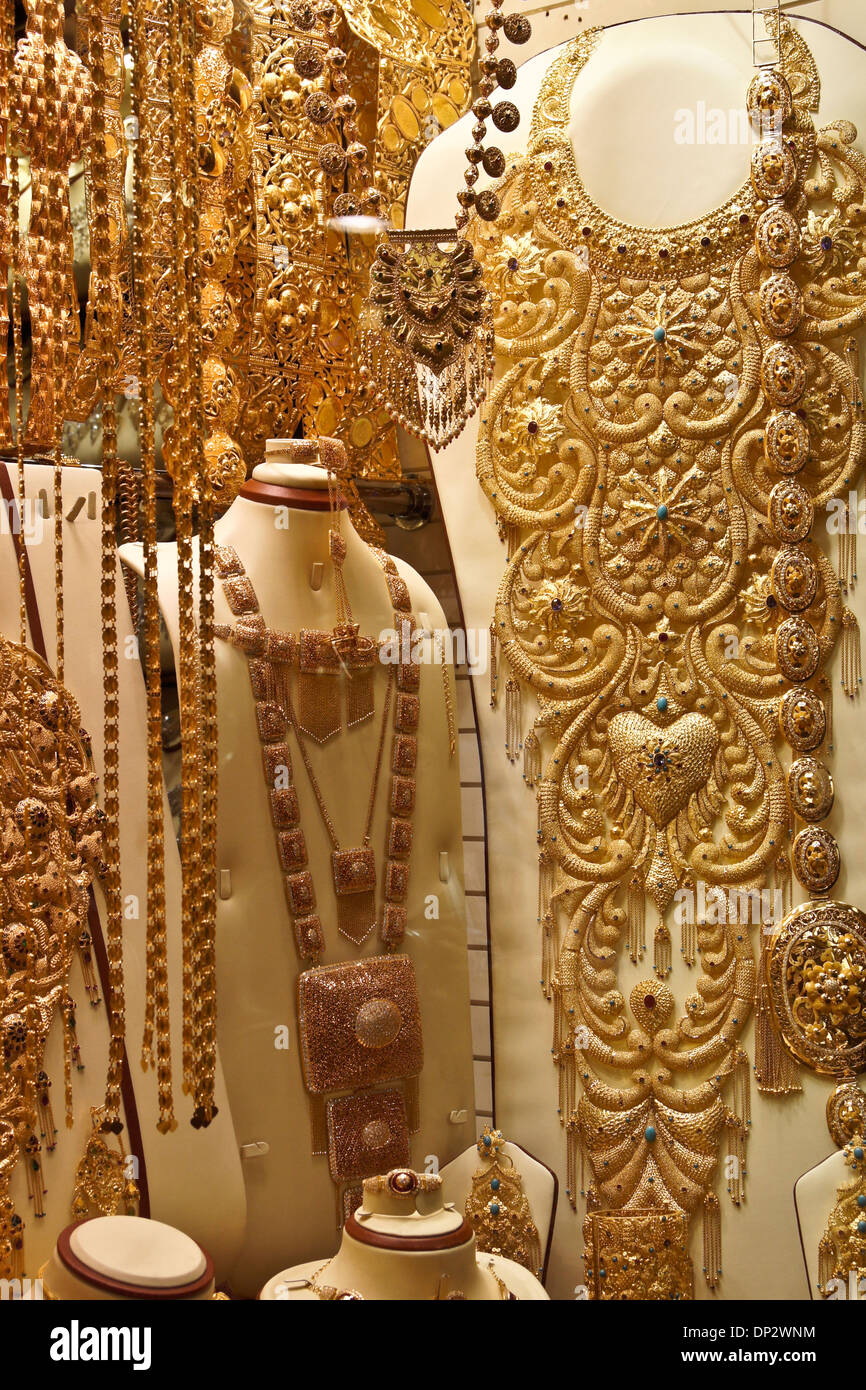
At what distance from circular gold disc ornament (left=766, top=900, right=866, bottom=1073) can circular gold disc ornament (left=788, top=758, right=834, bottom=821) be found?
0.10 ft

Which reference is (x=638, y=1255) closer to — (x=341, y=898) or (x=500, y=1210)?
(x=500, y=1210)

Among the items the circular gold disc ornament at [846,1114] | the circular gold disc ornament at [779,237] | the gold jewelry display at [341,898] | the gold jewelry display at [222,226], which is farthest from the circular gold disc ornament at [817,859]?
the gold jewelry display at [222,226]

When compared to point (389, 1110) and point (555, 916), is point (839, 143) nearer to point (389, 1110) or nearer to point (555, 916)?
point (555, 916)

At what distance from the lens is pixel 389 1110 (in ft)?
6.22

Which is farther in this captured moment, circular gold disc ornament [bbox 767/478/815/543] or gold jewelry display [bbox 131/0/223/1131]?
circular gold disc ornament [bbox 767/478/815/543]

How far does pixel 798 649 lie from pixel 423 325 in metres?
0.66

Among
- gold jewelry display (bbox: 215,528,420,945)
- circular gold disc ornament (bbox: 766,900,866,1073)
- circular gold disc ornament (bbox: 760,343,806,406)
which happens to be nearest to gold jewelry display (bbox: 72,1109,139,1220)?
gold jewelry display (bbox: 215,528,420,945)

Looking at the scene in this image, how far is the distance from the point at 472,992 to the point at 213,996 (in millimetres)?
456

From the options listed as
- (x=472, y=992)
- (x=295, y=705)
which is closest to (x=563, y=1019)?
(x=472, y=992)

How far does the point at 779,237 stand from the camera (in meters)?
2.03

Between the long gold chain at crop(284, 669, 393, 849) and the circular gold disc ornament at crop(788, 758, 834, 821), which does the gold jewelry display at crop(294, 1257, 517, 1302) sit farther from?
the circular gold disc ornament at crop(788, 758, 834, 821)

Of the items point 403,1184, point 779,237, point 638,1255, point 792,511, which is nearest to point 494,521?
point 792,511

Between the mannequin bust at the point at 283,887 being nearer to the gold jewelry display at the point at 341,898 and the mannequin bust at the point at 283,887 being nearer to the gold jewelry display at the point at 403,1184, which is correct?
the gold jewelry display at the point at 341,898

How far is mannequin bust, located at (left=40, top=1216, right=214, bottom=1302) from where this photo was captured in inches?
59.4
